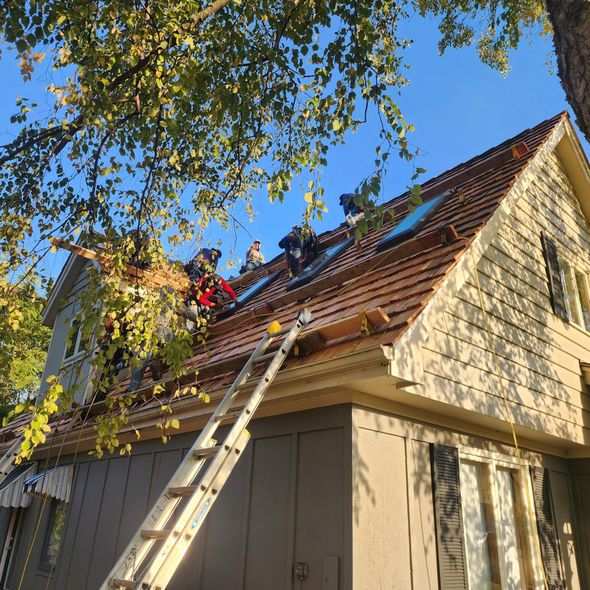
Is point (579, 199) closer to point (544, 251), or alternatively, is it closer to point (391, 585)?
point (544, 251)

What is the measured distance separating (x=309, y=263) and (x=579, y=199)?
5.04 meters

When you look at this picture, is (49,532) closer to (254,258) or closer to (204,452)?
(204,452)

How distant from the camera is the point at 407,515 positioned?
178 inches

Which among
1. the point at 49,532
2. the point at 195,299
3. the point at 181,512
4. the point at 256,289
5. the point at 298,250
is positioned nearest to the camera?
the point at 181,512

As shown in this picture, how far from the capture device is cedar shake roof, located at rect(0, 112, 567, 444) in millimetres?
4418

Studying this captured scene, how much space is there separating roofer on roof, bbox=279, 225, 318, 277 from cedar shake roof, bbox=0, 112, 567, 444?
0.36 metres

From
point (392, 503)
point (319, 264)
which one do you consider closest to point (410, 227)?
point (319, 264)

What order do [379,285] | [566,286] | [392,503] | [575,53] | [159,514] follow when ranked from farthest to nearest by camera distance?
1. [566,286]
2. [379,285]
3. [392,503]
4. [575,53]
5. [159,514]

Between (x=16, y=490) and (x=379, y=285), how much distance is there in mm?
7550

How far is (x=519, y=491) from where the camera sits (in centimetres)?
596

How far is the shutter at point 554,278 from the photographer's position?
721 centimetres

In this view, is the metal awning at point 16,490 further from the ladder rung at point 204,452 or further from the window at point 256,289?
the ladder rung at point 204,452

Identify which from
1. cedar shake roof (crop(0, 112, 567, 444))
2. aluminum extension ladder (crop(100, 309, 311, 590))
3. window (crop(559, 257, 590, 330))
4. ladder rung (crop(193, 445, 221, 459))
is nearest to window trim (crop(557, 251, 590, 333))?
window (crop(559, 257, 590, 330))

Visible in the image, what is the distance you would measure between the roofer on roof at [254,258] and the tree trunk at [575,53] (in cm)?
930
